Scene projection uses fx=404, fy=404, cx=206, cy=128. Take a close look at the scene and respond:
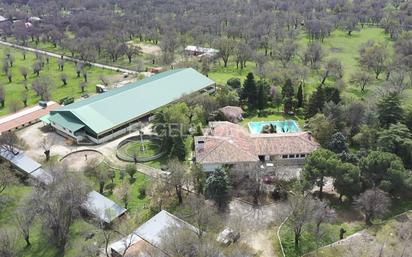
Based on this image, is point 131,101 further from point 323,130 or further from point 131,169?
point 323,130

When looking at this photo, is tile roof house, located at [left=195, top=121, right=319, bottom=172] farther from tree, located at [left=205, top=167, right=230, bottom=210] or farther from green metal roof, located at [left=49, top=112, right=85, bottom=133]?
green metal roof, located at [left=49, top=112, right=85, bottom=133]

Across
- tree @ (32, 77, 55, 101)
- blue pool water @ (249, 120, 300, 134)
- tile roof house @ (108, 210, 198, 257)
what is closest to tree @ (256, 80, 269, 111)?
blue pool water @ (249, 120, 300, 134)

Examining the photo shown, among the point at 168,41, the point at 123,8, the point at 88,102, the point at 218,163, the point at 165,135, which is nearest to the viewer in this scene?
the point at 218,163

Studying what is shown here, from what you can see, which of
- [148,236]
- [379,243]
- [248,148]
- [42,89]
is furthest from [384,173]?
[42,89]

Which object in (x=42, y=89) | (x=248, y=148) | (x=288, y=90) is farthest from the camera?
(x=42, y=89)

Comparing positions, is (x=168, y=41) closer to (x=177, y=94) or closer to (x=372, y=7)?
(x=177, y=94)

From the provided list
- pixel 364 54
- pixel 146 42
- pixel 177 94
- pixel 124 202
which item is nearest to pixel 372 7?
pixel 364 54
